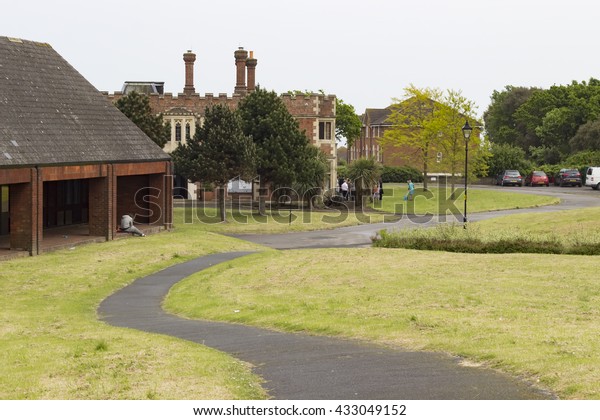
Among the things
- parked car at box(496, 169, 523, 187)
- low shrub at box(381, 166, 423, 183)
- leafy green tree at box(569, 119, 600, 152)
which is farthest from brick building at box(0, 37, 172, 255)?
leafy green tree at box(569, 119, 600, 152)

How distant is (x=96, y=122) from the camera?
137ft

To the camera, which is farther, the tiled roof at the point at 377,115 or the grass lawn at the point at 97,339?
the tiled roof at the point at 377,115

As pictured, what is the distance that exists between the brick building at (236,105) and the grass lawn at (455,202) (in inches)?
261

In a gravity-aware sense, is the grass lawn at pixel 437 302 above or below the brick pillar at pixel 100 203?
below

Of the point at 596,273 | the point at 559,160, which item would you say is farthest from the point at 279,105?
the point at 559,160

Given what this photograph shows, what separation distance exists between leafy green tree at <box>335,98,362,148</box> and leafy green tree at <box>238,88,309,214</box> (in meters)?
75.4

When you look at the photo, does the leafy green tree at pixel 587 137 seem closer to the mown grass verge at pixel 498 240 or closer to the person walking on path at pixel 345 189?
the person walking on path at pixel 345 189

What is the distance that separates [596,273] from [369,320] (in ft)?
26.8

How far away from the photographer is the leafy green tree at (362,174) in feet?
202

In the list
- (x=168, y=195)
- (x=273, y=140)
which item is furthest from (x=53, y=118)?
(x=273, y=140)

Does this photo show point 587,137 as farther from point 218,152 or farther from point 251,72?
point 218,152

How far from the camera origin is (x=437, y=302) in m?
20.5

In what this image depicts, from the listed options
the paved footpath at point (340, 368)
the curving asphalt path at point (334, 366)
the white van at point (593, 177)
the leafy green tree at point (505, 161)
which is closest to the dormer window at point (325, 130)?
the leafy green tree at point (505, 161)

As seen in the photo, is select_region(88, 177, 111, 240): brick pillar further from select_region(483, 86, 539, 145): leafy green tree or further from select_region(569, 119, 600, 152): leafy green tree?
select_region(483, 86, 539, 145): leafy green tree
